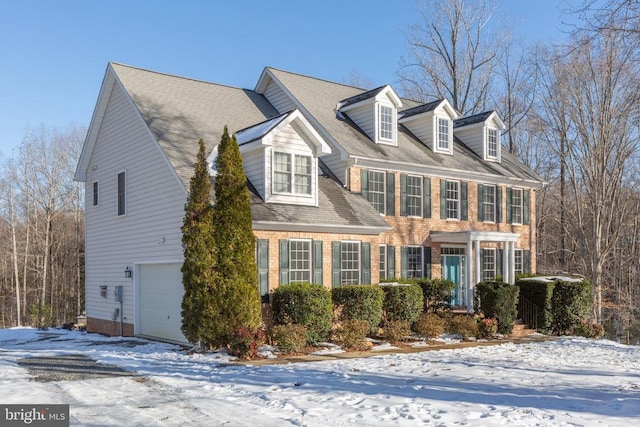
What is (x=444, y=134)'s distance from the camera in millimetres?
24922

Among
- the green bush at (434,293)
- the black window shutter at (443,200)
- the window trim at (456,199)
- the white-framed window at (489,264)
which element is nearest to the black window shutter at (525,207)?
the white-framed window at (489,264)

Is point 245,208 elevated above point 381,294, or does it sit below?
above

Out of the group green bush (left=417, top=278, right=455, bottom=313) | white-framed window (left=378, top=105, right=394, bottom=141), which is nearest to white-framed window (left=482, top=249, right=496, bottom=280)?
green bush (left=417, top=278, right=455, bottom=313)

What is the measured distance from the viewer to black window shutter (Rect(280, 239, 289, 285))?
17031 mm

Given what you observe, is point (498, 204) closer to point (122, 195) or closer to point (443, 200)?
point (443, 200)

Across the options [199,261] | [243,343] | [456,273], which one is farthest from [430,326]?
[456,273]

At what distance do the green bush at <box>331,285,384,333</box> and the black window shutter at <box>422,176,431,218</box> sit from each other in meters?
6.23

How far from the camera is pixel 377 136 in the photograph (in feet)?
75.0

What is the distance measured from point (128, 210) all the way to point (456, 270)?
40.8ft

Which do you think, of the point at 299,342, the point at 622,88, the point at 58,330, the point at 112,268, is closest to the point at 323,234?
the point at 299,342

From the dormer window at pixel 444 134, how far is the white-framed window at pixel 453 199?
1.69 m

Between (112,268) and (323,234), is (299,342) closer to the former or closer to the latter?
(323,234)

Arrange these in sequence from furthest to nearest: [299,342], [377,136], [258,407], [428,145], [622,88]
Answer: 1. [622,88]
2. [428,145]
3. [377,136]
4. [299,342]
5. [258,407]

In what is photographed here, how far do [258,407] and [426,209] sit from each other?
15113 millimetres
